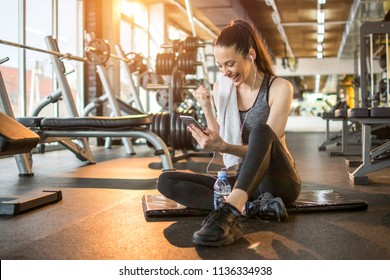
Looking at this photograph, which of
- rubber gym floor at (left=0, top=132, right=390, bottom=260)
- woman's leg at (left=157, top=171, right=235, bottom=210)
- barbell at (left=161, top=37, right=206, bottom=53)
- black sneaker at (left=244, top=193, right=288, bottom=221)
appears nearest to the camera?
rubber gym floor at (left=0, top=132, right=390, bottom=260)

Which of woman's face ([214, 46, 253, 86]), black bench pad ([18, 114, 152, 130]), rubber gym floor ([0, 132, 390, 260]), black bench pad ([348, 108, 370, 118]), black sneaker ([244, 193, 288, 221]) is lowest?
rubber gym floor ([0, 132, 390, 260])

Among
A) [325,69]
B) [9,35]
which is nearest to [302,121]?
[325,69]

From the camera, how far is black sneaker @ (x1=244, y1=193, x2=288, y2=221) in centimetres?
183

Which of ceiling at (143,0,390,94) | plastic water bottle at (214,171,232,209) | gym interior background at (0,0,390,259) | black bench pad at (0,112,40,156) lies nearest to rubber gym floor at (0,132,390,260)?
gym interior background at (0,0,390,259)

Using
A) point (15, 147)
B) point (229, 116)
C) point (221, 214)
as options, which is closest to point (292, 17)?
point (229, 116)

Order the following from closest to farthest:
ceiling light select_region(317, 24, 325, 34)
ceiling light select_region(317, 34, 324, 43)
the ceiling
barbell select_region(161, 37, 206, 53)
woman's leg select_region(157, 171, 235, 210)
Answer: woman's leg select_region(157, 171, 235, 210) < barbell select_region(161, 37, 206, 53) < the ceiling < ceiling light select_region(317, 24, 325, 34) < ceiling light select_region(317, 34, 324, 43)

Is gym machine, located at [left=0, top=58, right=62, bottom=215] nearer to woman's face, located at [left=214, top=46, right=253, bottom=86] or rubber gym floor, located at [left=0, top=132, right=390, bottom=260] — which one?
rubber gym floor, located at [left=0, top=132, right=390, bottom=260]

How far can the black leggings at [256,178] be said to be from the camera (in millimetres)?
1578

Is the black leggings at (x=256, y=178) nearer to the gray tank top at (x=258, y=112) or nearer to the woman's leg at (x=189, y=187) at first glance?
the woman's leg at (x=189, y=187)

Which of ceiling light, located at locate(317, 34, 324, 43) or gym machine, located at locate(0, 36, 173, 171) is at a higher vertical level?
ceiling light, located at locate(317, 34, 324, 43)

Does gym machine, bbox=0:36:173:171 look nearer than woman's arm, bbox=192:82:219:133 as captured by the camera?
No

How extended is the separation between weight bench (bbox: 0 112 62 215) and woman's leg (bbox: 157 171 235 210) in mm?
683

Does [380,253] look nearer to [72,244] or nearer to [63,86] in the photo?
[72,244]

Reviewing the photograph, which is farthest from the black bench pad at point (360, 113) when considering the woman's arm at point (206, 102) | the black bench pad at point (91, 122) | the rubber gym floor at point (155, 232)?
the black bench pad at point (91, 122)
